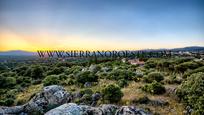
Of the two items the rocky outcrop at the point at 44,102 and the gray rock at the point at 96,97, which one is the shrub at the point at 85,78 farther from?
the rocky outcrop at the point at 44,102

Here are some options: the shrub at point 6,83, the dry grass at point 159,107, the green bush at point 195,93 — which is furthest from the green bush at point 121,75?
the shrub at point 6,83

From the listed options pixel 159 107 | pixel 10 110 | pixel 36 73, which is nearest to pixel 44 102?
pixel 10 110

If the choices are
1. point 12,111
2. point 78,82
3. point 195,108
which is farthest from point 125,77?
point 12,111

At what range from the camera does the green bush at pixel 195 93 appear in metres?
17.4

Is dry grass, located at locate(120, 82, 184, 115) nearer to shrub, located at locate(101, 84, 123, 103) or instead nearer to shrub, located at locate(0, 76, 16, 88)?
shrub, located at locate(101, 84, 123, 103)

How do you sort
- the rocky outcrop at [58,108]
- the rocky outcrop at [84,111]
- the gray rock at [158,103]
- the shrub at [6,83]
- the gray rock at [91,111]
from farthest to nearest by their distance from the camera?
the shrub at [6,83]
the gray rock at [158,103]
the gray rock at [91,111]
the rocky outcrop at [58,108]
the rocky outcrop at [84,111]

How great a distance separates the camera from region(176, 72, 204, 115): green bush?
57.0 feet

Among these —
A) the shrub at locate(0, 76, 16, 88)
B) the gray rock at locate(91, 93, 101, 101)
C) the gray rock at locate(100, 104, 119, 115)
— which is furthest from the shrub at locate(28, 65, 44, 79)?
the gray rock at locate(100, 104, 119, 115)

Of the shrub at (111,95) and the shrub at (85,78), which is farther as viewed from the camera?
the shrub at (85,78)

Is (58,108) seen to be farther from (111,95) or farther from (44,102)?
(111,95)

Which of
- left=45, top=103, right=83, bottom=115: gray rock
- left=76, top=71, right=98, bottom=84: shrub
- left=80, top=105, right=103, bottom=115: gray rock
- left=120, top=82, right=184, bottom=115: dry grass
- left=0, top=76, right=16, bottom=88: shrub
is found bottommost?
left=0, top=76, right=16, bottom=88: shrub

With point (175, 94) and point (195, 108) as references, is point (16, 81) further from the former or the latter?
point (195, 108)

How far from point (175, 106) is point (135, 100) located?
329cm

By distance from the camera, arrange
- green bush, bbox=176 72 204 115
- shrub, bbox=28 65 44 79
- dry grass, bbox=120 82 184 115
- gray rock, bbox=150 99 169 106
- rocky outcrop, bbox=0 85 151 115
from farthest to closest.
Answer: shrub, bbox=28 65 44 79
gray rock, bbox=150 99 169 106
dry grass, bbox=120 82 184 115
green bush, bbox=176 72 204 115
rocky outcrop, bbox=0 85 151 115
